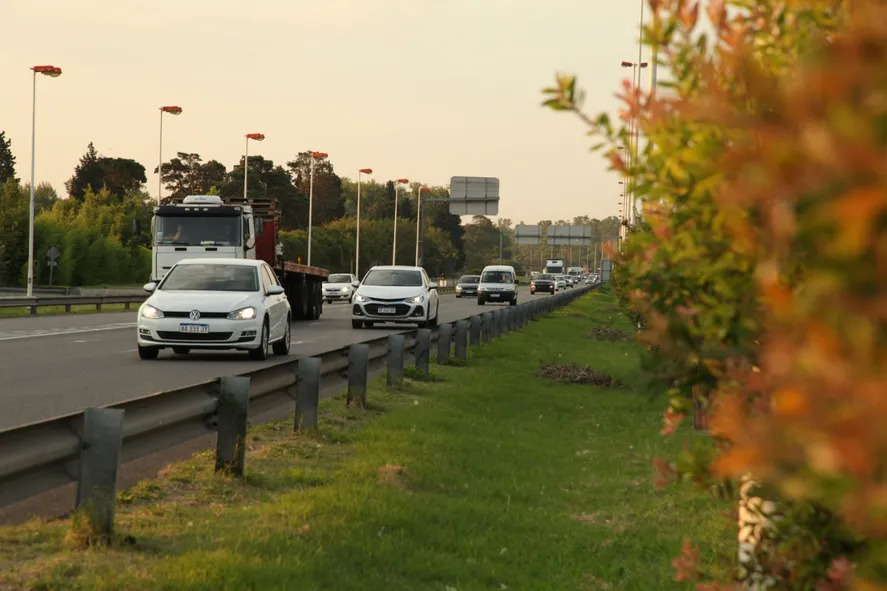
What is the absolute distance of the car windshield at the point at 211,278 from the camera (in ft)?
70.3

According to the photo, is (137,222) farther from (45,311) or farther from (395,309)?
(45,311)

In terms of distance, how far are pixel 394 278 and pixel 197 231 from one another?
714cm

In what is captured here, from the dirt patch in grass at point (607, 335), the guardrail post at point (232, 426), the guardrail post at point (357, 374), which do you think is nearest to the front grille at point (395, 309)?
the dirt patch in grass at point (607, 335)

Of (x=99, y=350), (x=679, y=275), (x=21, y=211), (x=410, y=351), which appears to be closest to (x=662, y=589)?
(x=679, y=275)

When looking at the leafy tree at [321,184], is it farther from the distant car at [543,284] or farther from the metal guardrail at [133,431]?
the metal guardrail at [133,431]

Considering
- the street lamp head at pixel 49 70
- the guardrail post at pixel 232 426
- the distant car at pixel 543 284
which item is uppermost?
the street lamp head at pixel 49 70

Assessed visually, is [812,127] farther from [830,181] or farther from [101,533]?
[101,533]

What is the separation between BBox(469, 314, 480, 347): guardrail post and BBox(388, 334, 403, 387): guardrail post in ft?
32.0

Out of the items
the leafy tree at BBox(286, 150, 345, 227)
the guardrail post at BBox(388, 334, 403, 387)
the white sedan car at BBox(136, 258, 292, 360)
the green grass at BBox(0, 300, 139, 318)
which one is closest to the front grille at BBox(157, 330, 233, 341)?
the white sedan car at BBox(136, 258, 292, 360)

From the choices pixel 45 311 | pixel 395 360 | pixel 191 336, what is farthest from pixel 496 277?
pixel 395 360

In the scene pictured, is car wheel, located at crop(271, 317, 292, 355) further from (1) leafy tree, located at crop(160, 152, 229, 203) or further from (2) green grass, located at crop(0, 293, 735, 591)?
(1) leafy tree, located at crop(160, 152, 229, 203)

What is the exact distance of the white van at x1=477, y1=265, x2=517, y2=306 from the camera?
205ft

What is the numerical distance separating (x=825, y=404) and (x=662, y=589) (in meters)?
6.18

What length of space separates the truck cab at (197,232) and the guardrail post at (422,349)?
11187 millimetres
